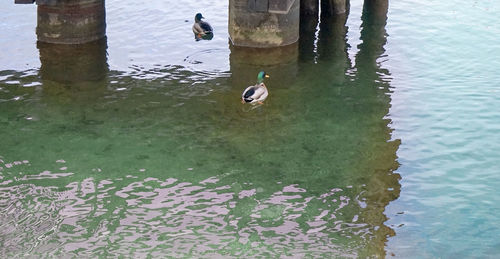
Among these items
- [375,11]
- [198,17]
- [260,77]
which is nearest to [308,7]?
[375,11]

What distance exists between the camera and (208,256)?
43.9 feet

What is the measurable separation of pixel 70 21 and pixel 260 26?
5720 mm

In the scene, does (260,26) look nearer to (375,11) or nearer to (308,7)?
(308,7)

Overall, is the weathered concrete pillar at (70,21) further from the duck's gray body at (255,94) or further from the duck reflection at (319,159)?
the duck's gray body at (255,94)

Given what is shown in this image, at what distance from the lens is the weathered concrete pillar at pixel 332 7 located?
27.7 m

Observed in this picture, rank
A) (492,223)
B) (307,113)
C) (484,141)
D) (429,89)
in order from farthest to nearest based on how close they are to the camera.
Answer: (429,89)
(307,113)
(484,141)
(492,223)

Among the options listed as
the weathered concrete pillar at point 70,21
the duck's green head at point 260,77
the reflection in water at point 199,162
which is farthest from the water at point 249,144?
the duck's green head at point 260,77

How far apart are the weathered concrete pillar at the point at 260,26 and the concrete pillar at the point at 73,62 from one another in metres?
4.12

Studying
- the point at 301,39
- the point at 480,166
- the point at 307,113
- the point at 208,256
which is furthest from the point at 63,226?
the point at 301,39

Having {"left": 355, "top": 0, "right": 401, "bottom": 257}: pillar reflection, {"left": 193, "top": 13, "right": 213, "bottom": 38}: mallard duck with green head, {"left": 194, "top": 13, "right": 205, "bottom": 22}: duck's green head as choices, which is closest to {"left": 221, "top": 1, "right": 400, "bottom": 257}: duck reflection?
{"left": 355, "top": 0, "right": 401, "bottom": 257}: pillar reflection

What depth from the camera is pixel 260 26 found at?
78.4ft

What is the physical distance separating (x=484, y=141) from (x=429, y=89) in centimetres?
329

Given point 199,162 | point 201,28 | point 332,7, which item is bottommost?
point 199,162

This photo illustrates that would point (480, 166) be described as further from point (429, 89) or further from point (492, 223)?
point (429, 89)
